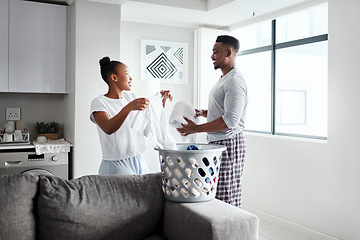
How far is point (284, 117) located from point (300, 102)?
272 millimetres

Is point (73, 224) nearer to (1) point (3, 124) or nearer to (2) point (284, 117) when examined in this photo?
(1) point (3, 124)

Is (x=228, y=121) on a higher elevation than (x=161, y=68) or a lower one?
lower

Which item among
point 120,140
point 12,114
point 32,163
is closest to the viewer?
point 120,140

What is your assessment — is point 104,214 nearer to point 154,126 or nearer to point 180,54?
point 154,126

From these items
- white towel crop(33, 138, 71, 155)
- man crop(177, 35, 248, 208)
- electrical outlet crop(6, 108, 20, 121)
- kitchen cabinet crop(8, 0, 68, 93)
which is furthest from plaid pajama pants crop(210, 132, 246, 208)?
electrical outlet crop(6, 108, 20, 121)

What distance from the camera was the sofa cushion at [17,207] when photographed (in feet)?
5.65

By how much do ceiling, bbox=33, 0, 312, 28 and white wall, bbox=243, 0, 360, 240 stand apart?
721mm

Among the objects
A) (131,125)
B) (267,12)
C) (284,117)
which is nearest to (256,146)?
(284,117)

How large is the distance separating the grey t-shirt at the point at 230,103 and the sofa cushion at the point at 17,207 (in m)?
1.23

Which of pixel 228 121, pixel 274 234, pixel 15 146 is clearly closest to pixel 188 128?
pixel 228 121

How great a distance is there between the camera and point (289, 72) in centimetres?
404

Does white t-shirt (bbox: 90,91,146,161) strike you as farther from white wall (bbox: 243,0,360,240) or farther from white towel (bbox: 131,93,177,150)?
white wall (bbox: 243,0,360,240)

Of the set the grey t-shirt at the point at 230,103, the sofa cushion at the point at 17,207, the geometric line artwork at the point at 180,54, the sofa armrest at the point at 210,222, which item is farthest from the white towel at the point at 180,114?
the geometric line artwork at the point at 180,54

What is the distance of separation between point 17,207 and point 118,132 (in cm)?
70
